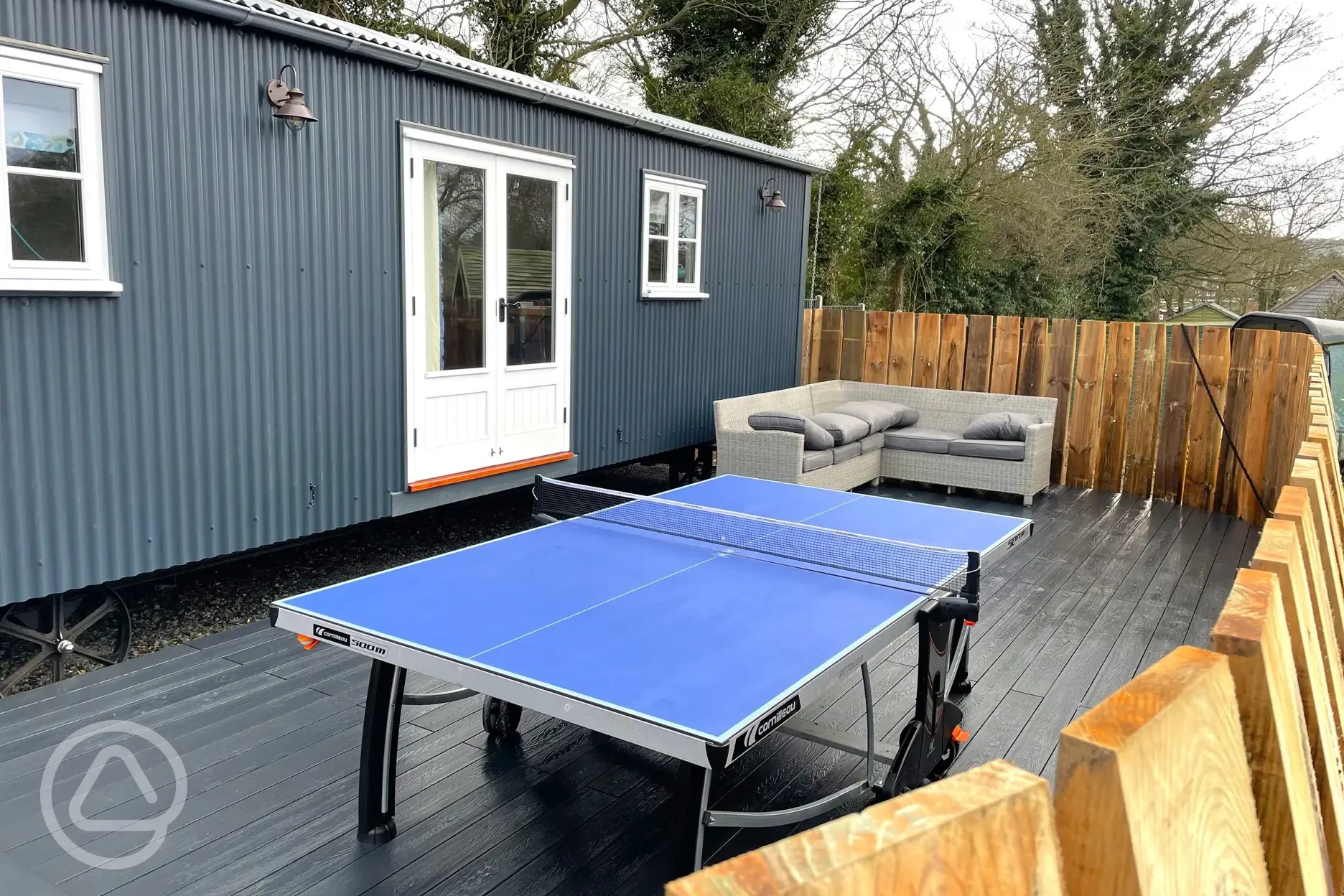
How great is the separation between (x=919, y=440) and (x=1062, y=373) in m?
1.66

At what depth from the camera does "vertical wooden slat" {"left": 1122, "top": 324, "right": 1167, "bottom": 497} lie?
30.4 feet

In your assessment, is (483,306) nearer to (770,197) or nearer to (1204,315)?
(770,197)

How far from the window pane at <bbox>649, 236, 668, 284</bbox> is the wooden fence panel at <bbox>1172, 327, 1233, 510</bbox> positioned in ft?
15.3

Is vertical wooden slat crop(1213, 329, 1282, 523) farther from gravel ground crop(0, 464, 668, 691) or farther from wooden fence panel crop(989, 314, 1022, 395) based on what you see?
gravel ground crop(0, 464, 668, 691)

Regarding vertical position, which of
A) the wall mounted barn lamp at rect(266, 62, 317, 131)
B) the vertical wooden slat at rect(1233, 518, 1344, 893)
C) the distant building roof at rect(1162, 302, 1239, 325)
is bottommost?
the vertical wooden slat at rect(1233, 518, 1344, 893)

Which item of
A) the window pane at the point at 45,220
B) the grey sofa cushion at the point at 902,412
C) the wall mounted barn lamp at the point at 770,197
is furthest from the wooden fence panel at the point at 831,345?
the window pane at the point at 45,220

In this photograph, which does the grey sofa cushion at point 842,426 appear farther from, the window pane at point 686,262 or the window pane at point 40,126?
the window pane at point 40,126

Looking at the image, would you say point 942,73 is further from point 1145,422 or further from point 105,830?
point 105,830

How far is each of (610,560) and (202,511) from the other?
2.78 meters

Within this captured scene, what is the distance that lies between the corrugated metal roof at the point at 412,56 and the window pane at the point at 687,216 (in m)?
0.52

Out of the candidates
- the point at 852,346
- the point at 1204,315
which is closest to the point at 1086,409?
the point at 852,346

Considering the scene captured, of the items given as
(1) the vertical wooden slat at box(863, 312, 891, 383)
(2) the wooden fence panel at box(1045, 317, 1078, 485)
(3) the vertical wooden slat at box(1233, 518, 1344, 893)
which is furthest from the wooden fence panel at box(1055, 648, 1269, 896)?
(1) the vertical wooden slat at box(863, 312, 891, 383)

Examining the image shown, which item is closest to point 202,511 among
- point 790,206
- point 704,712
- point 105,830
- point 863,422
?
point 105,830

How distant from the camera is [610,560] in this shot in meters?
3.47
